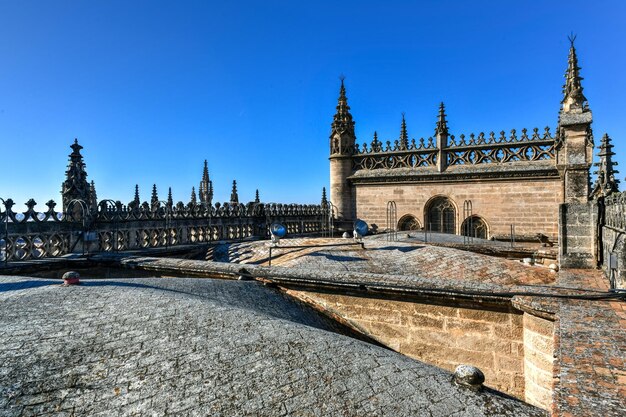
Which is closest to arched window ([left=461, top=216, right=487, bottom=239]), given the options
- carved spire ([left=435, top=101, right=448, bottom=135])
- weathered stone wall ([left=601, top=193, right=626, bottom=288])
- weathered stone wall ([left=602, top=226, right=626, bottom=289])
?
carved spire ([left=435, top=101, right=448, bottom=135])

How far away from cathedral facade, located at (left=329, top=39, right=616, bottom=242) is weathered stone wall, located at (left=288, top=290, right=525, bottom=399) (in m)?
12.8

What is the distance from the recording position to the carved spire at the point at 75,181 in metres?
12.0

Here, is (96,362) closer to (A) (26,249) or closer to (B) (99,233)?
(A) (26,249)

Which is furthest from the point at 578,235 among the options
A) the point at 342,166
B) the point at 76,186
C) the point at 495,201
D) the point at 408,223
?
the point at 342,166

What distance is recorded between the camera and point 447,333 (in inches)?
251

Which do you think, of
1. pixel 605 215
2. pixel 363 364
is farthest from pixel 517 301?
pixel 605 215

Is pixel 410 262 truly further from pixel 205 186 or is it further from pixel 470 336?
pixel 205 186

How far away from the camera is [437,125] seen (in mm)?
22828

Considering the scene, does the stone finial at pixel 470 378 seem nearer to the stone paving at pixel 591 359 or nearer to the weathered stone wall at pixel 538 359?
the stone paving at pixel 591 359

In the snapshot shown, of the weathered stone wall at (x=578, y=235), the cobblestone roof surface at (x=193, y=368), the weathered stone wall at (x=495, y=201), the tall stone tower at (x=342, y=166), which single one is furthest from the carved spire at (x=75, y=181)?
the weathered stone wall at (x=495, y=201)

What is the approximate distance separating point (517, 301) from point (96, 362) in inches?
207

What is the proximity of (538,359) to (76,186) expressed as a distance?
1276cm

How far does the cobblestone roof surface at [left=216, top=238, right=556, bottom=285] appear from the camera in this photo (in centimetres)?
941

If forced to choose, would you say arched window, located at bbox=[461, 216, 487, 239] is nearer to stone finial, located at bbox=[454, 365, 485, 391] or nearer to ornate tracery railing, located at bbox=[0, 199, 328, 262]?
ornate tracery railing, located at bbox=[0, 199, 328, 262]
